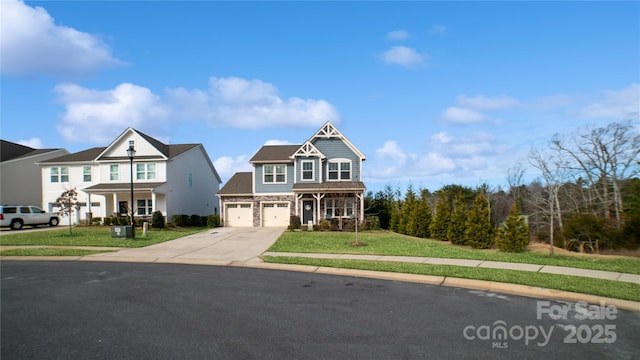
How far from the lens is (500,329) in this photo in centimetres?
671

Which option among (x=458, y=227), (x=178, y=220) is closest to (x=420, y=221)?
(x=458, y=227)

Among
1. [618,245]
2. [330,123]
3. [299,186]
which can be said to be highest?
[330,123]

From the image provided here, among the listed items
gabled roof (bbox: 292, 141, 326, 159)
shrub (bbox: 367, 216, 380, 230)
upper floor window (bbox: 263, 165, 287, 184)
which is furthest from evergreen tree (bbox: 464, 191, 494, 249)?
upper floor window (bbox: 263, 165, 287, 184)

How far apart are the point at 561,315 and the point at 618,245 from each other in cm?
1547

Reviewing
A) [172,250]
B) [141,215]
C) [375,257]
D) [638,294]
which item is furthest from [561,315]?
[141,215]

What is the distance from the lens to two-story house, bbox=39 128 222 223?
34.0 meters

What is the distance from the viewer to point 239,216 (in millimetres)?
34375

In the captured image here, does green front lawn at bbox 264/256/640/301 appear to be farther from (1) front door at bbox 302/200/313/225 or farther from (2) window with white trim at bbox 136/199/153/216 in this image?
(2) window with white trim at bbox 136/199/153/216

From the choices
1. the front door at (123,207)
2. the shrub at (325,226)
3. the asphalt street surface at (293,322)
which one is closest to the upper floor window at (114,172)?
the front door at (123,207)

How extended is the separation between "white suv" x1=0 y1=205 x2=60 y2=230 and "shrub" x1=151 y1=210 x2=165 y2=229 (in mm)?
9827

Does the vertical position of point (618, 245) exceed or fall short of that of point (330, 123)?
it falls short

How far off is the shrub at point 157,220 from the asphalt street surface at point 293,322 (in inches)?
796

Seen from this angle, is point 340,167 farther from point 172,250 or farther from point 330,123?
point 172,250

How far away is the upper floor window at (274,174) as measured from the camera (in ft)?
112
